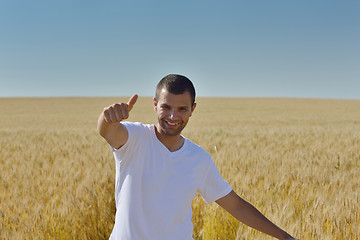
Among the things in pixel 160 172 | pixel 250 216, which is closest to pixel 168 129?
pixel 160 172

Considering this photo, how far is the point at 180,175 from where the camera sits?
1.57 meters

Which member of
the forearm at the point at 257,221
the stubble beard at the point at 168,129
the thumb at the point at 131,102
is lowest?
the forearm at the point at 257,221

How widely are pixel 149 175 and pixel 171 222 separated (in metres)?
0.25

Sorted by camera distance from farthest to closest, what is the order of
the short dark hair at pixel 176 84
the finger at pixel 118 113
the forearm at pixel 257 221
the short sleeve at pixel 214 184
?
1. the short sleeve at pixel 214 184
2. the forearm at pixel 257 221
3. the short dark hair at pixel 176 84
4. the finger at pixel 118 113

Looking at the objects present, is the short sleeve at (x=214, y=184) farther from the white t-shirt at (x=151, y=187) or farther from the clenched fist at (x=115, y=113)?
the clenched fist at (x=115, y=113)

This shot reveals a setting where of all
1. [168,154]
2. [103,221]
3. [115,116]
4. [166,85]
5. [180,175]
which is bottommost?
[103,221]

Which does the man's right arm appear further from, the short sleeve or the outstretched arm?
the outstretched arm

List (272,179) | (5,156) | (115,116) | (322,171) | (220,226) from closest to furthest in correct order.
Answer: (115,116)
(220,226)
(272,179)
(322,171)
(5,156)

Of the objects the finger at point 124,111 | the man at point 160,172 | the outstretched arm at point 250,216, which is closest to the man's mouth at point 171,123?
the man at point 160,172

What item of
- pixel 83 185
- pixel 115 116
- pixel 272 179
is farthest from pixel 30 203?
pixel 272 179

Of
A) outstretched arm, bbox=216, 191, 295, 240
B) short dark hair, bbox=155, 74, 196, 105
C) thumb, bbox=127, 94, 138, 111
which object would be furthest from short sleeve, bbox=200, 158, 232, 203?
thumb, bbox=127, 94, 138, 111

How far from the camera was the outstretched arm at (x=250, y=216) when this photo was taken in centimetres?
160

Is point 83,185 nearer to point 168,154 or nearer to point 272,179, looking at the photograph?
point 168,154

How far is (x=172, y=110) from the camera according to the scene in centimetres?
148
